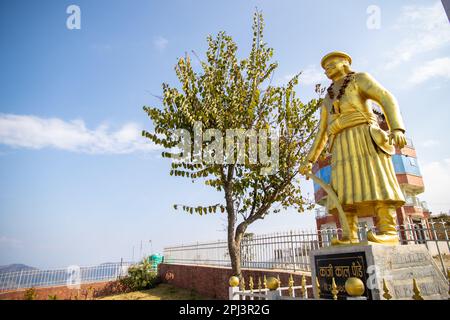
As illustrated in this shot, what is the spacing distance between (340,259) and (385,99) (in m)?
2.25

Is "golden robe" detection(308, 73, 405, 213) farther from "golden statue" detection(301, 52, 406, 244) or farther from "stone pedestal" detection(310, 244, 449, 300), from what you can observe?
"stone pedestal" detection(310, 244, 449, 300)

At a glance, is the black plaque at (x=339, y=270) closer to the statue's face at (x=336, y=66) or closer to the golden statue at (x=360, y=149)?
the golden statue at (x=360, y=149)

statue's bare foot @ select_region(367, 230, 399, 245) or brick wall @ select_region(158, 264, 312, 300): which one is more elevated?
statue's bare foot @ select_region(367, 230, 399, 245)

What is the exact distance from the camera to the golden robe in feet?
11.4

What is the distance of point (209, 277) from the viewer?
10234 mm

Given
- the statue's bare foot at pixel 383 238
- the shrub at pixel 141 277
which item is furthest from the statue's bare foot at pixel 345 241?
the shrub at pixel 141 277

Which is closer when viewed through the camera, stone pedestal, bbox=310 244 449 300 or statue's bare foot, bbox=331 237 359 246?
stone pedestal, bbox=310 244 449 300

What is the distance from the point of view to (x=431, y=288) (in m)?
3.23

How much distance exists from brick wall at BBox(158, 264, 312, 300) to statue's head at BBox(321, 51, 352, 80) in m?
4.96

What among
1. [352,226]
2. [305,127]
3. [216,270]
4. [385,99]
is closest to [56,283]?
[216,270]

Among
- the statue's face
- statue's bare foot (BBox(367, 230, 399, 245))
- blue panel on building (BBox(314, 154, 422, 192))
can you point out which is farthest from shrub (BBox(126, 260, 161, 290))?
blue panel on building (BBox(314, 154, 422, 192))

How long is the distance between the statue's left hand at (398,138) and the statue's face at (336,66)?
4.08 ft

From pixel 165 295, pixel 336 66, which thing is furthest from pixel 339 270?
pixel 165 295

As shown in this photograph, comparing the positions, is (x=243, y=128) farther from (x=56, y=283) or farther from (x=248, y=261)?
(x=56, y=283)
